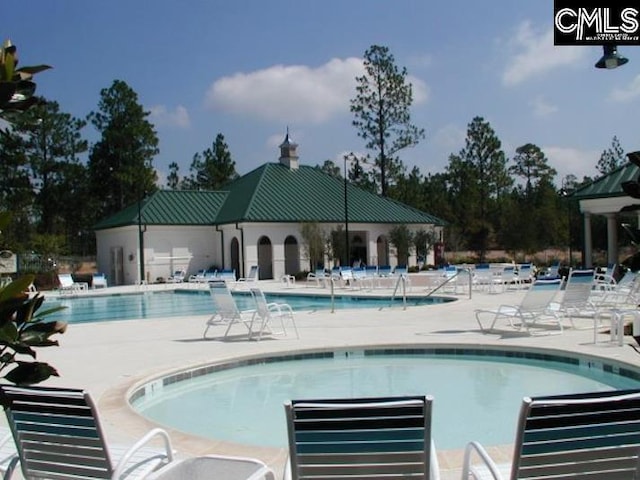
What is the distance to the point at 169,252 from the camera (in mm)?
36469

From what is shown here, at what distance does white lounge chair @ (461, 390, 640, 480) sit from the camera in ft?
9.66

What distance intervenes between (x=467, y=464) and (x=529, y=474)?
21.8 inches

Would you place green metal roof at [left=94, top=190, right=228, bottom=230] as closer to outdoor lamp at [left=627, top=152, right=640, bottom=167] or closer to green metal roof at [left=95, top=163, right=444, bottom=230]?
green metal roof at [left=95, top=163, right=444, bottom=230]

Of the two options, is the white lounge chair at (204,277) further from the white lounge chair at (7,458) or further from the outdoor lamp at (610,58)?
the white lounge chair at (7,458)

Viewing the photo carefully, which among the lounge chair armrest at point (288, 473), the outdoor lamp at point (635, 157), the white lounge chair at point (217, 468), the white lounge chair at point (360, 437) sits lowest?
the lounge chair armrest at point (288, 473)

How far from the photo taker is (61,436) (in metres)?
3.59

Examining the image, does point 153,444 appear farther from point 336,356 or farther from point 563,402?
point 336,356

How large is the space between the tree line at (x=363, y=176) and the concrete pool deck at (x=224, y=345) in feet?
101

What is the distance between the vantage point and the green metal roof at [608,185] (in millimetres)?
25609

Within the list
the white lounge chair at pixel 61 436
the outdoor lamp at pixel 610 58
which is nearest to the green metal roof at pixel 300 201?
the outdoor lamp at pixel 610 58

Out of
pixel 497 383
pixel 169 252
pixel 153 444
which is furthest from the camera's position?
pixel 169 252

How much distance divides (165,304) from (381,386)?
16.3 m

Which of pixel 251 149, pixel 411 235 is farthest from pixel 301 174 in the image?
pixel 411 235

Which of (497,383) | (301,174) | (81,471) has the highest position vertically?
(301,174)
